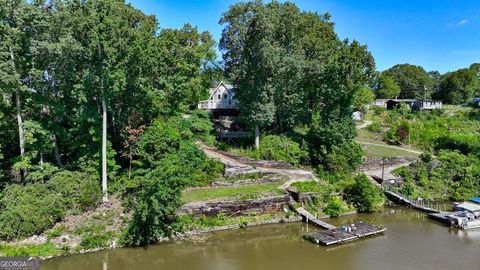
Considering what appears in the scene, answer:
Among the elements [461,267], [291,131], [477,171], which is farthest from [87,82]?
[477,171]

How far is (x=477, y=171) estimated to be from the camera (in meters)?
38.0

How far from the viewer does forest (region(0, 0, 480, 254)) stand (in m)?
25.6

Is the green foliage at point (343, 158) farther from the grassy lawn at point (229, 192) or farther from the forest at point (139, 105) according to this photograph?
the grassy lawn at point (229, 192)

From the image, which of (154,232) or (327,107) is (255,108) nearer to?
(327,107)

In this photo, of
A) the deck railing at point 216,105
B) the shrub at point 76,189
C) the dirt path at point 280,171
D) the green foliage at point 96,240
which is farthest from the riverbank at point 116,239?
the deck railing at point 216,105

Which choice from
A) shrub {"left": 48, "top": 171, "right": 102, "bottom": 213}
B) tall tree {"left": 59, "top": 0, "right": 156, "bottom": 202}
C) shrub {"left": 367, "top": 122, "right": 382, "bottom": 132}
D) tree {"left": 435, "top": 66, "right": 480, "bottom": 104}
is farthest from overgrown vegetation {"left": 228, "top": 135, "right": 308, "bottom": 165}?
tree {"left": 435, "top": 66, "right": 480, "bottom": 104}

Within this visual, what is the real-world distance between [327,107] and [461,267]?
74.6ft

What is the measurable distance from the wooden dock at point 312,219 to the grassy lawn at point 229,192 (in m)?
2.48

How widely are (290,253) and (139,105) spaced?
18966 millimetres

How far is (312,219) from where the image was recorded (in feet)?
96.3

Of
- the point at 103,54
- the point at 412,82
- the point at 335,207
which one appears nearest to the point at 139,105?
the point at 103,54

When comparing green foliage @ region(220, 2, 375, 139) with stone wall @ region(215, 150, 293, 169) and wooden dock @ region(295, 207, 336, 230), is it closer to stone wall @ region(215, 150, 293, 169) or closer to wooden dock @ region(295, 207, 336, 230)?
stone wall @ region(215, 150, 293, 169)

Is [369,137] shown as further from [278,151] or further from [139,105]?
[139,105]

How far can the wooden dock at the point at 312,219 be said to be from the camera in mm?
27938
